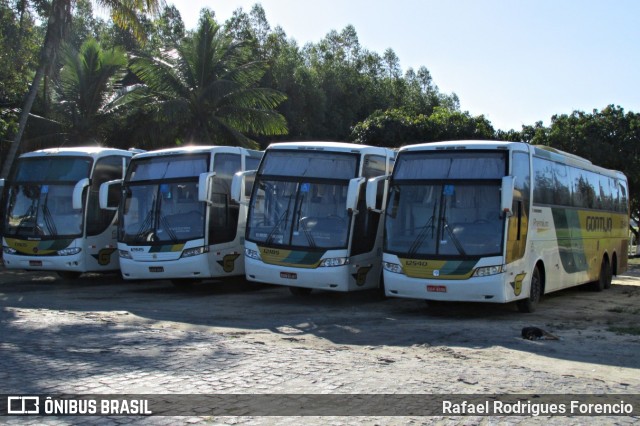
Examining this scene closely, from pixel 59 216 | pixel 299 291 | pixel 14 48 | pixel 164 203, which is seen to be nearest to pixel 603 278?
pixel 299 291

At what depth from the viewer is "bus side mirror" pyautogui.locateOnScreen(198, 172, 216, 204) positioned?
16127mm

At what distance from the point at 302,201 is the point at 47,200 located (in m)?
6.98

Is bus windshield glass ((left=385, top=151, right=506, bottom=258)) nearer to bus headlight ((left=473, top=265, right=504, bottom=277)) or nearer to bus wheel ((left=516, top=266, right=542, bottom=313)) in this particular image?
bus headlight ((left=473, top=265, right=504, bottom=277))

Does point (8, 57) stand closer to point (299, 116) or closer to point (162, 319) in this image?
point (162, 319)

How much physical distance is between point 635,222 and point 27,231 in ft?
132

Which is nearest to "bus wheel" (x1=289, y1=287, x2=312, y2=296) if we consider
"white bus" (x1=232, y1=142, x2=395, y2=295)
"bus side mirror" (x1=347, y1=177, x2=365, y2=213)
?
"white bus" (x1=232, y1=142, x2=395, y2=295)

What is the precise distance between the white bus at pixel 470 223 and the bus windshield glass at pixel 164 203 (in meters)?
4.62

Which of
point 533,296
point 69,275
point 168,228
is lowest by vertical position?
point 69,275

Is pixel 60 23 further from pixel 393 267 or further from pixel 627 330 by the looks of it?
pixel 627 330

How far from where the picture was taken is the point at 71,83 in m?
29.2

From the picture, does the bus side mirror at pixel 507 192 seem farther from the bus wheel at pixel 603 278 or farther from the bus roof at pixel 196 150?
the bus wheel at pixel 603 278

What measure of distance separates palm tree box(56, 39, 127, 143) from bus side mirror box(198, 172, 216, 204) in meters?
14.4

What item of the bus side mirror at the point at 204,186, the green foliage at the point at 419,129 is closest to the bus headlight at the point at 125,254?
the bus side mirror at the point at 204,186

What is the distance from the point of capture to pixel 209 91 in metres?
28.5
